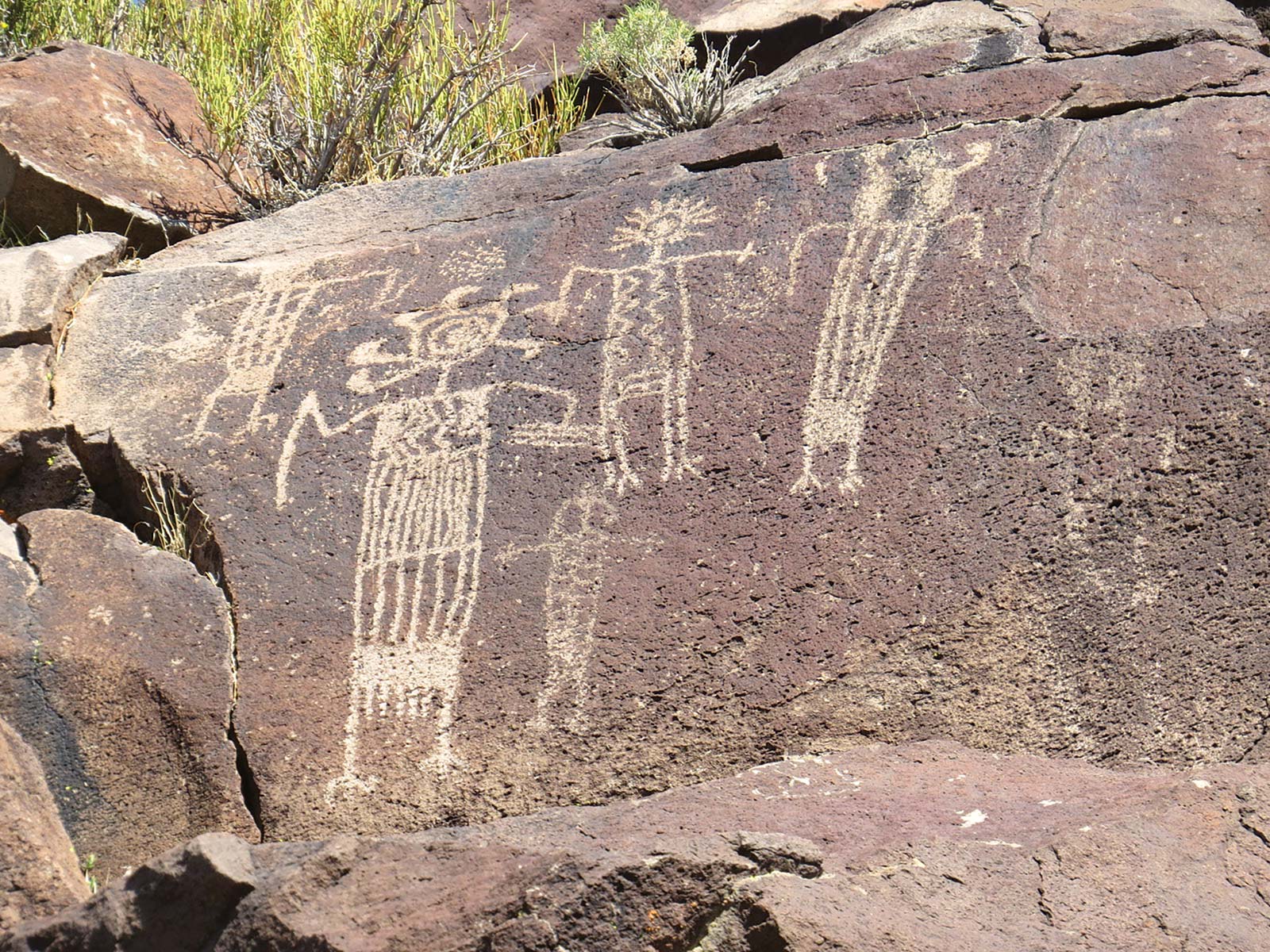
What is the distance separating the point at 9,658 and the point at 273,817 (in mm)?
755

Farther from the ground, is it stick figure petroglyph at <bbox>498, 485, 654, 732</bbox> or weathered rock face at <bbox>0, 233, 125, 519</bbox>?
weathered rock face at <bbox>0, 233, 125, 519</bbox>

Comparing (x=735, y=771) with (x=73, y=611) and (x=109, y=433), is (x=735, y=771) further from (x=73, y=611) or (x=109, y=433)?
(x=109, y=433)

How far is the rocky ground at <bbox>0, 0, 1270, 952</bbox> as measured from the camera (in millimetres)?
2746

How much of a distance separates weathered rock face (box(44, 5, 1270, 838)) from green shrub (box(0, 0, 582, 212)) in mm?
1220

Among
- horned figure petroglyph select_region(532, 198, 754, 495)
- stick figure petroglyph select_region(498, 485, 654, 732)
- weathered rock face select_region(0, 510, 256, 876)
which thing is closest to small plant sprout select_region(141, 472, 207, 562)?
weathered rock face select_region(0, 510, 256, 876)

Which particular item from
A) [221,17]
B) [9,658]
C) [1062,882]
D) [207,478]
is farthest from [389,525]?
[221,17]

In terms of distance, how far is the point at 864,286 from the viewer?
12.4ft

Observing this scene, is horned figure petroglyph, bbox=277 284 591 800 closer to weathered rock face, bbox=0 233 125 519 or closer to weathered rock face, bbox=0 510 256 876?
weathered rock face, bbox=0 510 256 876

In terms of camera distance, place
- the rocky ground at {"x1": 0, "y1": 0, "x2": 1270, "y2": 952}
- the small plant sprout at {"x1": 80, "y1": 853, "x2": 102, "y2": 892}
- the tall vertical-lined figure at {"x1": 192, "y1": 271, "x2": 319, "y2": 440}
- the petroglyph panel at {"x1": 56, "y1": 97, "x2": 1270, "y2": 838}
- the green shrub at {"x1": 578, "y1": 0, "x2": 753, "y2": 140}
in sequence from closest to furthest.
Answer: the rocky ground at {"x1": 0, "y1": 0, "x2": 1270, "y2": 952} → the petroglyph panel at {"x1": 56, "y1": 97, "x2": 1270, "y2": 838} → the small plant sprout at {"x1": 80, "y1": 853, "x2": 102, "y2": 892} → the tall vertical-lined figure at {"x1": 192, "y1": 271, "x2": 319, "y2": 440} → the green shrub at {"x1": 578, "y1": 0, "x2": 753, "y2": 140}

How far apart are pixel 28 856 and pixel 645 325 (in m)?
1.96

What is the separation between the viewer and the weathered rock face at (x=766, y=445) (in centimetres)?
318

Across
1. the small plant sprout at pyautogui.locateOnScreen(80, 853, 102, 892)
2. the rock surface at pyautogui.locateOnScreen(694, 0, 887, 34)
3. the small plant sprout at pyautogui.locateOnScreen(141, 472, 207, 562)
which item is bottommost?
the small plant sprout at pyautogui.locateOnScreen(80, 853, 102, 892)

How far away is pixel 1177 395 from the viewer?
3.33 m

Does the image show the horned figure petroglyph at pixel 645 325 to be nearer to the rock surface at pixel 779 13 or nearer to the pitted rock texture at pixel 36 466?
the pitted rock texture at pixel 36 466
